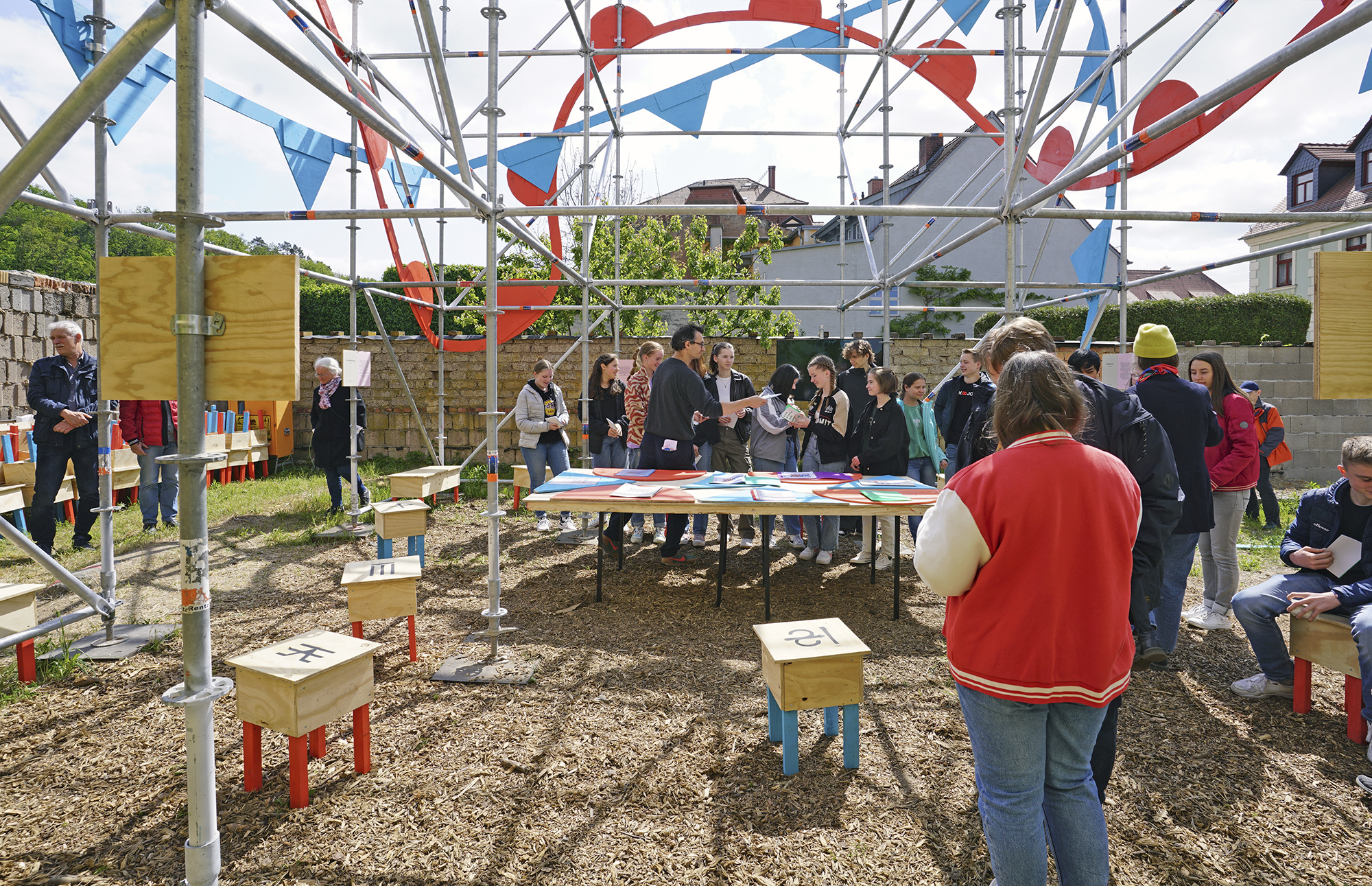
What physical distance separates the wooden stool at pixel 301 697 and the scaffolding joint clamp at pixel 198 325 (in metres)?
1.26

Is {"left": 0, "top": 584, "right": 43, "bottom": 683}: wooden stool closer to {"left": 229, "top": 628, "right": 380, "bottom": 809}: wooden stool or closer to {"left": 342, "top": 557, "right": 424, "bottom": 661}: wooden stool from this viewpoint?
{"left": 342, "top": 557, "right": 424, "bottom": 661}: wooden stool

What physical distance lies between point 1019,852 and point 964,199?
22549 mm

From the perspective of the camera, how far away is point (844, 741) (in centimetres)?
274

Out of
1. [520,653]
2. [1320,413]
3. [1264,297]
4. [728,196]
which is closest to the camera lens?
[520,653]

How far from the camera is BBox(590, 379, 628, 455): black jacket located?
6848 millimetres

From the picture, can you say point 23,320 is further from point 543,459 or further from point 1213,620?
point 1213,620

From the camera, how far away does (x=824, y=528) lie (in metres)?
5.83

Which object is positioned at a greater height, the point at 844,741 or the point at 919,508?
the point at 919,508

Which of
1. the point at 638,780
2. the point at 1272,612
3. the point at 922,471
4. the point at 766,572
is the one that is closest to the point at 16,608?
the point at 638,780

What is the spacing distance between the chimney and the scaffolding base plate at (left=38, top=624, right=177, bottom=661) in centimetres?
2573

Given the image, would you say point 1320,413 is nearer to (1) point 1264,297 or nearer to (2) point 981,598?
(1) point 1264,297

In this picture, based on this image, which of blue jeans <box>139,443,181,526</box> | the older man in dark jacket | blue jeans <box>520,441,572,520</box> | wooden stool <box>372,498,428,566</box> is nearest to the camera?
the older man in dark jacket

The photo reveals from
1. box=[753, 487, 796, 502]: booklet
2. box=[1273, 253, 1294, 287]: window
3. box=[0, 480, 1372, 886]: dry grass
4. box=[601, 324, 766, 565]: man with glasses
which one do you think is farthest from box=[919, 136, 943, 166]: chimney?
box=[0, 480, 1372, 886]: dry grass

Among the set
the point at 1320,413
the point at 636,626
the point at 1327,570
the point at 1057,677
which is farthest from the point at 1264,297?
the point at 1057,677
